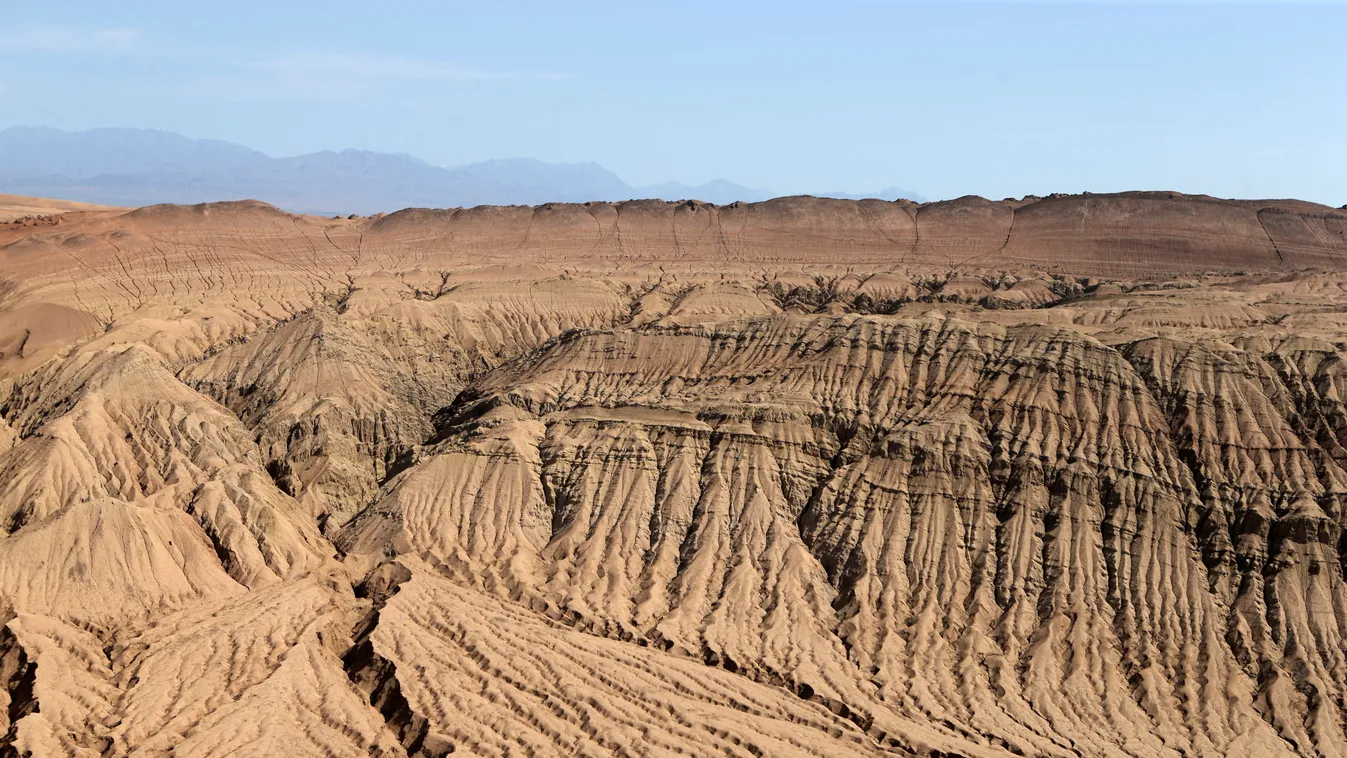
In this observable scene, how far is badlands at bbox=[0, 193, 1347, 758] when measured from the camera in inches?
1912

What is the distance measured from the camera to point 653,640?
55.4 metres

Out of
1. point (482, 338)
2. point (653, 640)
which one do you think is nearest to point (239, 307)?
point (482, 338)

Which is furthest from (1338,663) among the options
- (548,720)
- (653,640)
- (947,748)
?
(548,720)

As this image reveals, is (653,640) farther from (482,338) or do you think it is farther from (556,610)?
(482,338)

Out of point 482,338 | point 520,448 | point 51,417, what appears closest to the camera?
point 520,448

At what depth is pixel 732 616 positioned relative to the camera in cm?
5781

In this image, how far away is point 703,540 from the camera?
63.0 m

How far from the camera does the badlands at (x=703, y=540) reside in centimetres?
4856

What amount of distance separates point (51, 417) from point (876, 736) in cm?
6082

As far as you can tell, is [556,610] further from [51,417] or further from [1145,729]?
[51,417]

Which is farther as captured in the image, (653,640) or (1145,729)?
(653,640)

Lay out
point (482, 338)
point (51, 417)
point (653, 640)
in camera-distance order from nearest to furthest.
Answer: point (653, 640), point (51, 417), point (482, 338)

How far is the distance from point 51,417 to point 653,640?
4863 cm

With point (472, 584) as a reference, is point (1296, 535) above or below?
above
